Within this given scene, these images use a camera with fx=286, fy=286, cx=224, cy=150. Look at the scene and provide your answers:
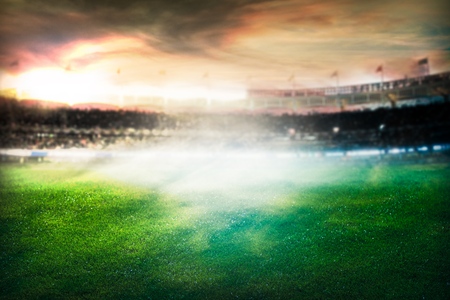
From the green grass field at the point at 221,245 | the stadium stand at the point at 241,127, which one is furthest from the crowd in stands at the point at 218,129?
the green grass field at the point at 221,245

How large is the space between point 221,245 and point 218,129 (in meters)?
35.2

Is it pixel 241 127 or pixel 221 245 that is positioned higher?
pixel 241 127

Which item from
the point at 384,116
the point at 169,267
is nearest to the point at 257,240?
the point at 169,267

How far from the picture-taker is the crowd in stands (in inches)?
1218

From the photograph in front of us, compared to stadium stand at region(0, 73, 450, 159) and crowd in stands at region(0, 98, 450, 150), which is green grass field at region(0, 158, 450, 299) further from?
crowd in stands at region(0, 98, 450, 150)

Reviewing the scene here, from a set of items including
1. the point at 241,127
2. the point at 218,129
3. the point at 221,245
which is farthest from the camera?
the point at 241,127

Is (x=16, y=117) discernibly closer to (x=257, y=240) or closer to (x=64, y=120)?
(x=64, y=120)

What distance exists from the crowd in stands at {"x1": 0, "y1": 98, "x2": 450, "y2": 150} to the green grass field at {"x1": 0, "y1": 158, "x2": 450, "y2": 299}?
22.4 m

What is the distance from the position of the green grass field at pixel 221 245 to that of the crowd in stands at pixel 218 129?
2244 centimetres

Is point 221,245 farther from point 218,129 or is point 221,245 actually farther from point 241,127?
point 241,127

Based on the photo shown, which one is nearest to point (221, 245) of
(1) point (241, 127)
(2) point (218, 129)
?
(2) point (218, 129)

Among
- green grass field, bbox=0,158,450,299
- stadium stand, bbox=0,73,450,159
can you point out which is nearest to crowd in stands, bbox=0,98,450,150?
stadium stand, bbox=0,73,450,159

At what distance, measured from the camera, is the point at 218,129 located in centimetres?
4228

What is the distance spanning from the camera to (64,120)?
34.6m
